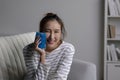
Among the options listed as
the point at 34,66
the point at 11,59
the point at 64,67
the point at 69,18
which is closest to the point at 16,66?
the point at 11,59

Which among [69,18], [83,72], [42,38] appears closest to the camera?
[42,38]

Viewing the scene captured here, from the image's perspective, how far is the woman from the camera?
1418 mm

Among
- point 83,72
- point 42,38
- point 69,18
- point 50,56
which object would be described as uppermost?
point 69,18

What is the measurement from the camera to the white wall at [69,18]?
3.02 meters

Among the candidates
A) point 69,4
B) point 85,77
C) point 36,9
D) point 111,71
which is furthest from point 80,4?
point 85,77

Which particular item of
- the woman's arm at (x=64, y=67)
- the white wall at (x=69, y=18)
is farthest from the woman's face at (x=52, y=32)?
the white wall at (x=69, y=18)

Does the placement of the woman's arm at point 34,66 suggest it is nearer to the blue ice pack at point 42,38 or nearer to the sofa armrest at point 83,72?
the blue ice pack at point 42,38

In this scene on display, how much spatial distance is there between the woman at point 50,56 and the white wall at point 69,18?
1542 mm

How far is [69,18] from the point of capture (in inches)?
120

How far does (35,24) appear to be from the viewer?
3080 millimetres

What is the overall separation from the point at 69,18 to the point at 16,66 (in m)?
1.46

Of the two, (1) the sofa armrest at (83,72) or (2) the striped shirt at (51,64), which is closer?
(2) the striped shirt at (51,64)

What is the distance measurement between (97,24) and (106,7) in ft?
0.89

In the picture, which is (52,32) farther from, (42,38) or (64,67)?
(64,67)
